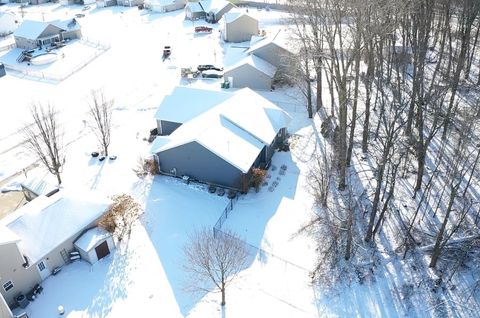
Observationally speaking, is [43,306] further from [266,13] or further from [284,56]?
[266,13]

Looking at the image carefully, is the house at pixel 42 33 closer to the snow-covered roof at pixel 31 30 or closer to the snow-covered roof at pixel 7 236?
the snow-covered roof at pixel 31 30

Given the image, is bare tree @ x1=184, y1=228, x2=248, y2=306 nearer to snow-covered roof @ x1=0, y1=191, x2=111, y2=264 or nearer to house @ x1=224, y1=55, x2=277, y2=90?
snow-covered roof @ x1=0, y1=191, x2=111, y2=264

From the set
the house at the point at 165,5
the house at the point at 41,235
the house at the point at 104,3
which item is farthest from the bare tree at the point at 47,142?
the house at the point at 104,3

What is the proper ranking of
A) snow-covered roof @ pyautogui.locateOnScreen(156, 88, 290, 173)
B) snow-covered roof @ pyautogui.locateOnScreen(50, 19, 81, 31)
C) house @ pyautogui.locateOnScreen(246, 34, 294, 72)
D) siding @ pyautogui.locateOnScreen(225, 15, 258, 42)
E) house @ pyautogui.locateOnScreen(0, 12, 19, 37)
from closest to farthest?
snow-covered roof @ pyautogui.locateOnScreen(156, 88, 290, 173) → house @ pyautogui.locateOnScreen(246, 34, 294, 72) → siding @ pyautogui.locateOnScreen(225, 15, 258, 42) → snow-covered roof @ pyautogui.locateOnScreen(50, 19, 81, 31) → house @ pyautogui.locateOnScreen(0, 12, 19, 37)

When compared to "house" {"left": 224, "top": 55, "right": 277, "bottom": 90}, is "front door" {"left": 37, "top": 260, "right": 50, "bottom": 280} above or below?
below

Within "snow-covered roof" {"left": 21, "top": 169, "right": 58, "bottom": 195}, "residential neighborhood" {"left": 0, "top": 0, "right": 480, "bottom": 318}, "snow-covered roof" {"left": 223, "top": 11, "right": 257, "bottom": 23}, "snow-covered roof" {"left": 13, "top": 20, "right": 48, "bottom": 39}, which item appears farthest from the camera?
"snow-covered roof" {"left": 13, "top": 20, "right": 48, "bottom": 39}

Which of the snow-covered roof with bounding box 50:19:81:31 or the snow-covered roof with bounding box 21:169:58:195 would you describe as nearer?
the snow-covered roof with bounding box 21:169:58:195

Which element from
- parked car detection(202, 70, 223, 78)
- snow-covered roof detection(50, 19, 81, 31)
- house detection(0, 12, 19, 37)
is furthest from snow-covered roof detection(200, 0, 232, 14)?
house detection(0, 12, 19, 37)

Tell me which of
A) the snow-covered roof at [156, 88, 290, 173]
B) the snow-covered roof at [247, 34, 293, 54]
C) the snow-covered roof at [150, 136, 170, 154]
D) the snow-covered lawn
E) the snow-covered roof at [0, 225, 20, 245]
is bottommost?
the snow-covered lawn
